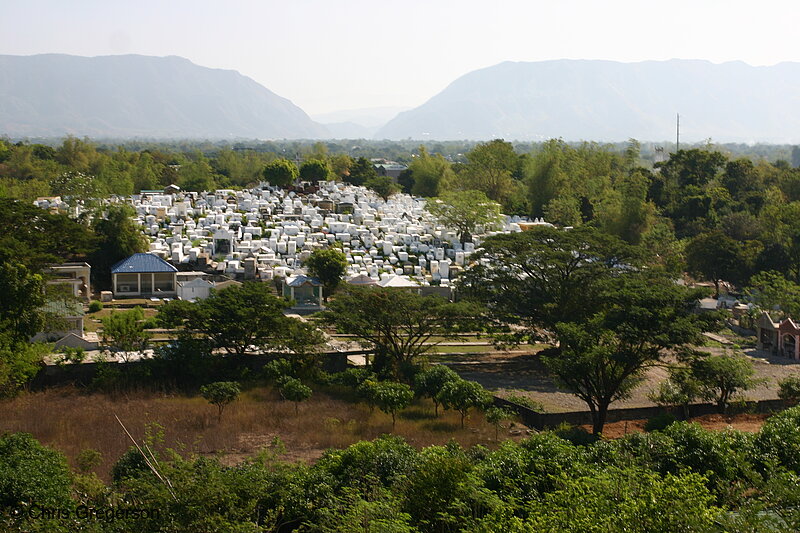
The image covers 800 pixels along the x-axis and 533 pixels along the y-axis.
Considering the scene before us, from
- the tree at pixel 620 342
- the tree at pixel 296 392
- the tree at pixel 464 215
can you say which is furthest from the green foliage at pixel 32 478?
the tree at pixel 464 215

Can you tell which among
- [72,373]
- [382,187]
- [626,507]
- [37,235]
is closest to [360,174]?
[382,187]

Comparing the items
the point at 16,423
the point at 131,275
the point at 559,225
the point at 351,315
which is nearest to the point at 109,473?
the point at 16,423

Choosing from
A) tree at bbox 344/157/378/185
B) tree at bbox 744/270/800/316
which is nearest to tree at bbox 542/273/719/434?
tree at bbox 744/270/800/316

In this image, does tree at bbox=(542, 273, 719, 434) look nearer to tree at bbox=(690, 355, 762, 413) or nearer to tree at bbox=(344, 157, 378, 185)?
tree at bbox=(690, 355, 762, 413)

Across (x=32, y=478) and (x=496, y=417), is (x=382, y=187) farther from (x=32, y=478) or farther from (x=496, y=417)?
(x=32, y=478)

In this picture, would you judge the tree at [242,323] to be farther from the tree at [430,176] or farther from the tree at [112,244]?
the tree at [430,176]

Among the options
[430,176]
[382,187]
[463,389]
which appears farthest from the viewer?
[430,176]
